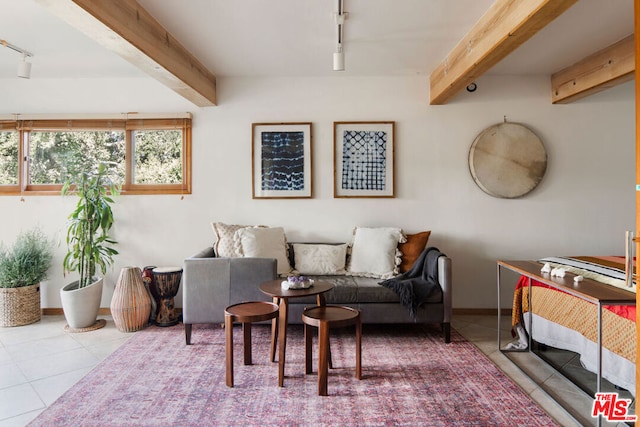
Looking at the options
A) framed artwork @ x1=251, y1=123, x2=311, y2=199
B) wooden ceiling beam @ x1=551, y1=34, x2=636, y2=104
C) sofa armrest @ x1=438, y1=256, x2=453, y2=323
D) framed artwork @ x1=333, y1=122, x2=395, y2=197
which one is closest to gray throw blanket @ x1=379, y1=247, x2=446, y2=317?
sofa armrest @ x1=438, y1=256, x2=453, y2=323

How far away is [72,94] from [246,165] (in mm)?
2021

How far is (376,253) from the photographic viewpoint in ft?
12.5

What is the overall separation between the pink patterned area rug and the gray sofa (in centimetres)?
22

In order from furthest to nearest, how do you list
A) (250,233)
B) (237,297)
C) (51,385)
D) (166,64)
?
(250,233)
(237,297)
(166,64)
(51,385)

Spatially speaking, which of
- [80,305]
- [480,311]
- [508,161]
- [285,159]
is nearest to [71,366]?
[80,305]

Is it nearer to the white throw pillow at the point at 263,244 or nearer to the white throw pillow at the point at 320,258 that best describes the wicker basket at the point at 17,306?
the white throw pillow at the point at 263,244

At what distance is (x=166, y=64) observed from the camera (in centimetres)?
309

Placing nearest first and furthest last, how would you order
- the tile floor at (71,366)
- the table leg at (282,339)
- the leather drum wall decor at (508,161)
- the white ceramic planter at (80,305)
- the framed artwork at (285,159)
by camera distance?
the tile floor at (71,366)
the table leg at (282,339)
the white ceramic planter at (80,305)
the leather drum wall decor at (508,161)
the framed artwork at (285,159)

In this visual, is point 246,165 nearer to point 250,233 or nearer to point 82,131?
point 250,233

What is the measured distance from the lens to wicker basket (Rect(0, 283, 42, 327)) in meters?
3.81

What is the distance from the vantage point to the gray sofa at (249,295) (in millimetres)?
3340

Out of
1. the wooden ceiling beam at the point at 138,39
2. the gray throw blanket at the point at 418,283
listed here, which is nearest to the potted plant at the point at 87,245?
the wooden ceiling beam at the point at 138,39

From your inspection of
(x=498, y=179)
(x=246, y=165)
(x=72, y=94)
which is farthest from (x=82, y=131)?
(x=498, y=179)

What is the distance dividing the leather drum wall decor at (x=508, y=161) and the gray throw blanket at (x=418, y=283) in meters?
1.14
